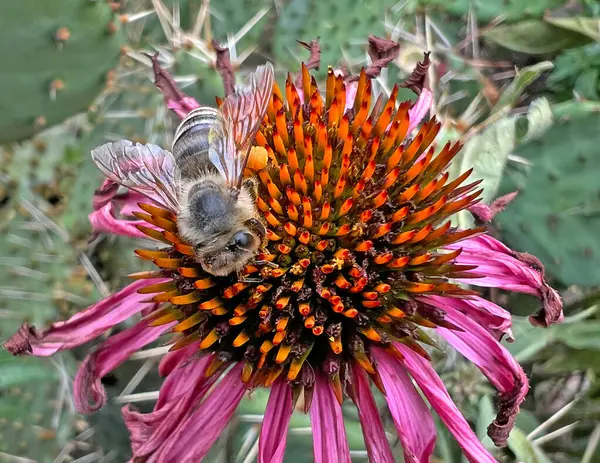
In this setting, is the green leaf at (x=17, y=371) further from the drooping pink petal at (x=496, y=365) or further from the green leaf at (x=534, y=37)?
the green leaf at (x=534, y=37)

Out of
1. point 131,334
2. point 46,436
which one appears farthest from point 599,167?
point 46,436

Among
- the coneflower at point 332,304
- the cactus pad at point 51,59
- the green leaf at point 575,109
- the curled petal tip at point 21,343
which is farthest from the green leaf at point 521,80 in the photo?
the curled petal tip at point 21,343

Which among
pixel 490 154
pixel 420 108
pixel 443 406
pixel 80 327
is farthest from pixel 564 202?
pixel 80 327

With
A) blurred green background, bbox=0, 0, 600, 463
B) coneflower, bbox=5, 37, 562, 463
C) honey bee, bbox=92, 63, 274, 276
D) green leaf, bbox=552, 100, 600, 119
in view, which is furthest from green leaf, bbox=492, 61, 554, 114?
honey bee, bbox=92, 63, 274, 276

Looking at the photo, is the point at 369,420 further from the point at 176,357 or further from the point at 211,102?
the point at 211,102

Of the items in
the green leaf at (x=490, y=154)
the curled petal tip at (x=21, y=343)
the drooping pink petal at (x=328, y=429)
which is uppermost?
the green leaf at (x=490, y=154)

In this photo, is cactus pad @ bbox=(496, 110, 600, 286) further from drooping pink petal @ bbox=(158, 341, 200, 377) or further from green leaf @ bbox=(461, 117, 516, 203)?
drooping pink petal @ bbox=(158, 341, 200, 377)

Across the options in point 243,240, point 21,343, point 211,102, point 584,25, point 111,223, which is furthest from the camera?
point 584,25

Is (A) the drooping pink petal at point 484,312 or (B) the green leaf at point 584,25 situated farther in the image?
(B) the green leaf at point 584,25
